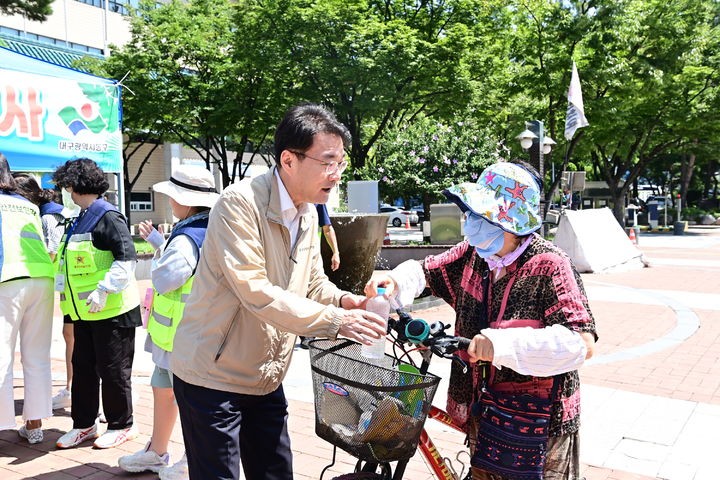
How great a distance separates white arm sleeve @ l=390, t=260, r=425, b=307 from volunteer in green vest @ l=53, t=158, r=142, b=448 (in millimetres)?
2335

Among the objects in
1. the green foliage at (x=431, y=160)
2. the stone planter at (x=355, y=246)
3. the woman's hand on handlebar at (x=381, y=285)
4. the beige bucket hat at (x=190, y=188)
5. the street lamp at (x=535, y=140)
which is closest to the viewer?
the woman's hand on handlebar at (x=381, y=285)

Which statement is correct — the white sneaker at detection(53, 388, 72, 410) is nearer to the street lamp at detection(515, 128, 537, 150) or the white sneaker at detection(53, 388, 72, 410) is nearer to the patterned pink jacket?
the patterned pink jacket

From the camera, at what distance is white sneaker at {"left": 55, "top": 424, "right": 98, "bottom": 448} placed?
4211mm

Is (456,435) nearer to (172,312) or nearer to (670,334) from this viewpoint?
(172,312)

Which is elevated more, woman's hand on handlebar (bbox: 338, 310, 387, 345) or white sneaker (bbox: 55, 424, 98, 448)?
woman's hand on handlebar (bbox: 338, 310, 387, 345)

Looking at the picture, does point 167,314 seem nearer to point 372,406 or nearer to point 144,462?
point 144,462

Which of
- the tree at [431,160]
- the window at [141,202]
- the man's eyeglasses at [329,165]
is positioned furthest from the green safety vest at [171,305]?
A: the window at [141,202]

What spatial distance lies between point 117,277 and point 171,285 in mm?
928

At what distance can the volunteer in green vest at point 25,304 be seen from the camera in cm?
405

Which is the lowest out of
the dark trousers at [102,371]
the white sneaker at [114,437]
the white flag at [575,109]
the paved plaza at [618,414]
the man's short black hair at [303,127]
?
the paved plaza at [618,414]

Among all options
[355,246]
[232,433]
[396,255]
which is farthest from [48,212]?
[396,255]

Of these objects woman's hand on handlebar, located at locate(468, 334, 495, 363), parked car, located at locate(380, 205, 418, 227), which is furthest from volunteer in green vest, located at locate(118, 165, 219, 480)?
parked car, located at locate(380, 205, 418, 227)

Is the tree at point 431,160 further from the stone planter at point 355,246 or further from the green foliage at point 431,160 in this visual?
the stone planter at point 355,246

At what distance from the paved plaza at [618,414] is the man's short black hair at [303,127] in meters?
1.99
